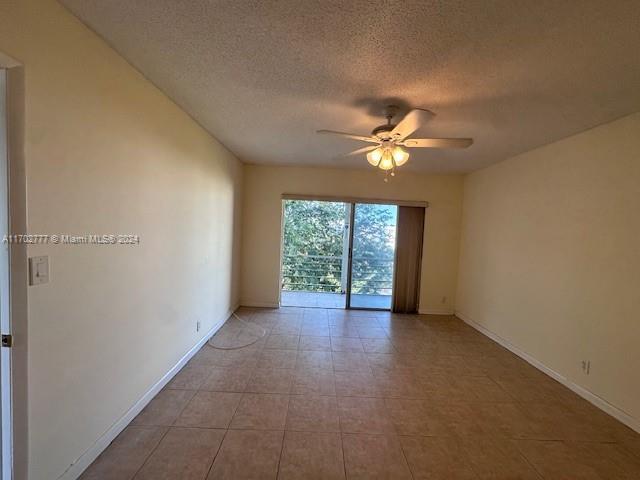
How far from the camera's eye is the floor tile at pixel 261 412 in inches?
81.0

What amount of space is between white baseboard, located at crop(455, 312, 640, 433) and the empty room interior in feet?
0.07

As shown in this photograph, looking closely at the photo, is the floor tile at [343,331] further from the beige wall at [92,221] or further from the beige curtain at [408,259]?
the beige wall at [92,221]

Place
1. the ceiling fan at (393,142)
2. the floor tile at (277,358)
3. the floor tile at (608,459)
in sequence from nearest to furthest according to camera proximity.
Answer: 1. the floor tile at (608,459)
2. the ceiling fan at (393,142)
3. the floor tile at (277,358)

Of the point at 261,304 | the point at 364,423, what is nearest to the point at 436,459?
the point at 364,423

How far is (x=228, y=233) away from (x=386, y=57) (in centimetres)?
308

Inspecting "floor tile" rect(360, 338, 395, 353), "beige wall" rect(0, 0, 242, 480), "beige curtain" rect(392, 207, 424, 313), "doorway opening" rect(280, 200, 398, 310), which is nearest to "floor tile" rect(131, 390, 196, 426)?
"beige wall" rect(0, 0, 242, 480)

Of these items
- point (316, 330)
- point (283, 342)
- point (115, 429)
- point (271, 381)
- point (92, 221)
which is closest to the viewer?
point (92, 221)

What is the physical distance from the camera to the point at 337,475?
1.68 meters

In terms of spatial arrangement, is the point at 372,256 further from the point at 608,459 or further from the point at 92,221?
the point at 92,221

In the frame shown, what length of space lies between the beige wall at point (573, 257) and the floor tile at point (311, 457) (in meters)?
2.20

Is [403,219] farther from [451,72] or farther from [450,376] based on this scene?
[451,72]

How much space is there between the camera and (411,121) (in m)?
1.93

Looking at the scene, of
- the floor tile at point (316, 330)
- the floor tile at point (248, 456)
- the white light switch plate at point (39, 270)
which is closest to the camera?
the white light switch plate at point (39, 270)

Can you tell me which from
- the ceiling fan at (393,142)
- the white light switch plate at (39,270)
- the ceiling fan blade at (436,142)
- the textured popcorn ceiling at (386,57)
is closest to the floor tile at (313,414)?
the white light switch plate at (39,270)
